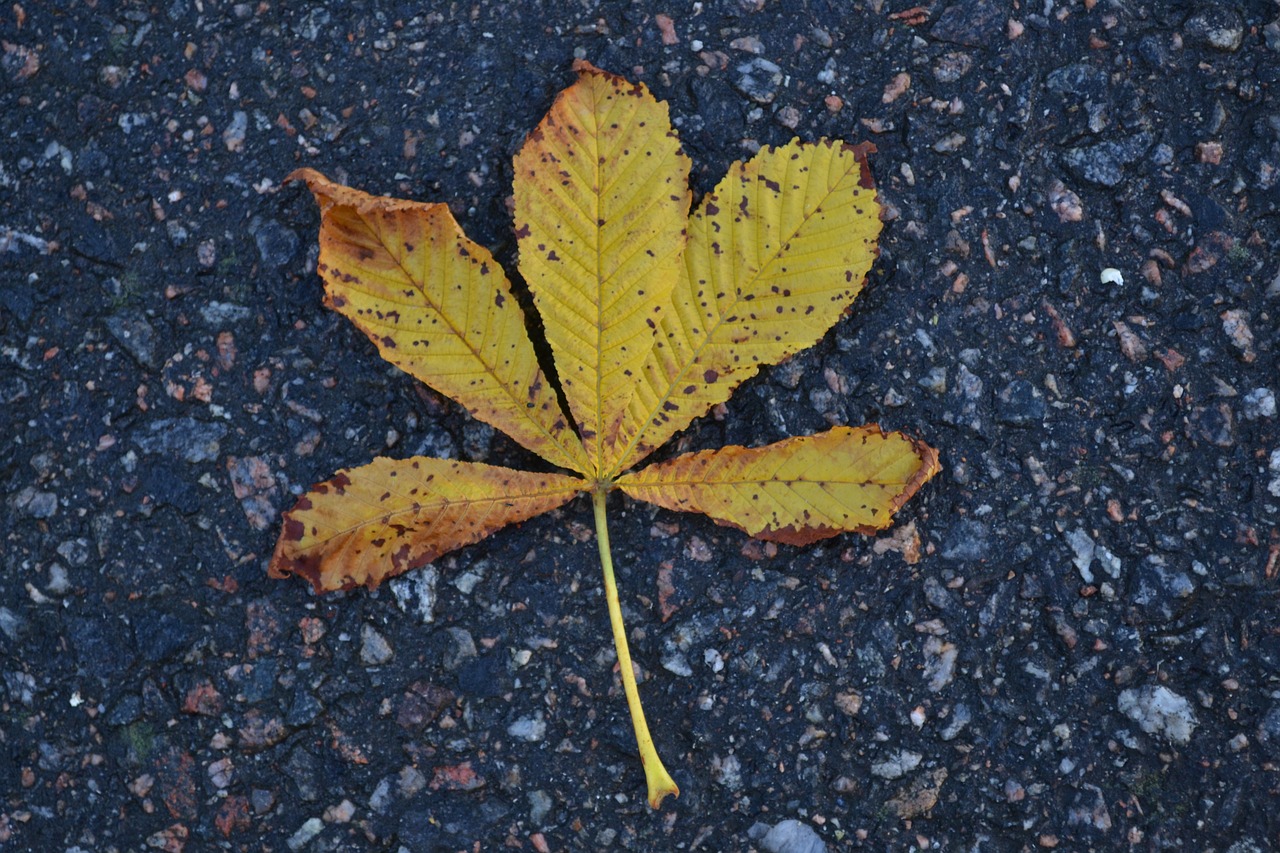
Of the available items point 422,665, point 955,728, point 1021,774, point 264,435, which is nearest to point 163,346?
point 264,435

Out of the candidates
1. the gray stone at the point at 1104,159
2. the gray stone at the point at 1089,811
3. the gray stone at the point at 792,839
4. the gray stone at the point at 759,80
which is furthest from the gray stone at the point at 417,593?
the gray stone at the point at 1104,159

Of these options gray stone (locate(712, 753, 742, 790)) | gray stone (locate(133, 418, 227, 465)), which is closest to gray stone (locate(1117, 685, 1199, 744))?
gray stone (locate(712, 753, 742, 790))

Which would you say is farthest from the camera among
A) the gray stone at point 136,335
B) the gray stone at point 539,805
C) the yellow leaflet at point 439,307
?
the gray stone at point 136,335

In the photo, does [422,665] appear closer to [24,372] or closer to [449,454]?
[449,454]

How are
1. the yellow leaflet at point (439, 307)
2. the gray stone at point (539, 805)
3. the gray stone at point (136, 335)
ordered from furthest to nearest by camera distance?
the gray stone at point (136, 335) → the gray stone at point (539, 805) → the yellow leaflet at point (439, 307)

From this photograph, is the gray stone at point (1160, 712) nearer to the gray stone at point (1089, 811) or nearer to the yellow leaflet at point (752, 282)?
the gray stone at point (1089, 811)

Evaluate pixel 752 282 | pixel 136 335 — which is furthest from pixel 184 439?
pixel 752 282
